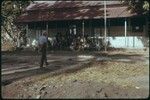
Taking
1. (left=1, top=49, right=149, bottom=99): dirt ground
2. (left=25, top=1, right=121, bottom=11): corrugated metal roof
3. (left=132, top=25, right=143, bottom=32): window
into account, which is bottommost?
(left=1, top=49, right=149, bottom=99): dirt ground

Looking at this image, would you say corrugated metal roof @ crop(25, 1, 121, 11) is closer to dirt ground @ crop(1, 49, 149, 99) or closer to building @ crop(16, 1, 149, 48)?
building @ crop(16, 1, 149, 48)

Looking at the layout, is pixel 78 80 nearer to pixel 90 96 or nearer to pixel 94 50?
pixel 90 96

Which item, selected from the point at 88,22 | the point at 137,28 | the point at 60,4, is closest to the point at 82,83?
the point at 137,28

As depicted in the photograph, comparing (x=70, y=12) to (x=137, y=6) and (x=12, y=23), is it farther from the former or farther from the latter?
(x=137, y=6)

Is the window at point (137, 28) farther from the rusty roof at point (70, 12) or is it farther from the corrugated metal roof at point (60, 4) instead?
the corrugated metal roof at point (60, 4)

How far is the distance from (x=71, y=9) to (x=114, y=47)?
609 centimetres

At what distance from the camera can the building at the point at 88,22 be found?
34312 mm

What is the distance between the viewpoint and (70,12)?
123 feet

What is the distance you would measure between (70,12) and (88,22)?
198 cm

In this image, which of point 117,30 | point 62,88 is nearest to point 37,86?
point 62,88

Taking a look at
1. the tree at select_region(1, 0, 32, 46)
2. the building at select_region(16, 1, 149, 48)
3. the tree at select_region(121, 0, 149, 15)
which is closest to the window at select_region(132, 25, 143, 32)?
the building at select_region(16, 1, 149, 48)

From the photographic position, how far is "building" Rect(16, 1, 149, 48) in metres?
34.3

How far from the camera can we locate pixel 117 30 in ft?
117

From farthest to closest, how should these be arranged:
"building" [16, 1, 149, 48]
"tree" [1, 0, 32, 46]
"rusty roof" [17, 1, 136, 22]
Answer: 1. "tree" [1, 0, 32, 46]
2. "rusty roof" [17, 1, 136, 22]
3. "building" [16, 1, 149, 48]
